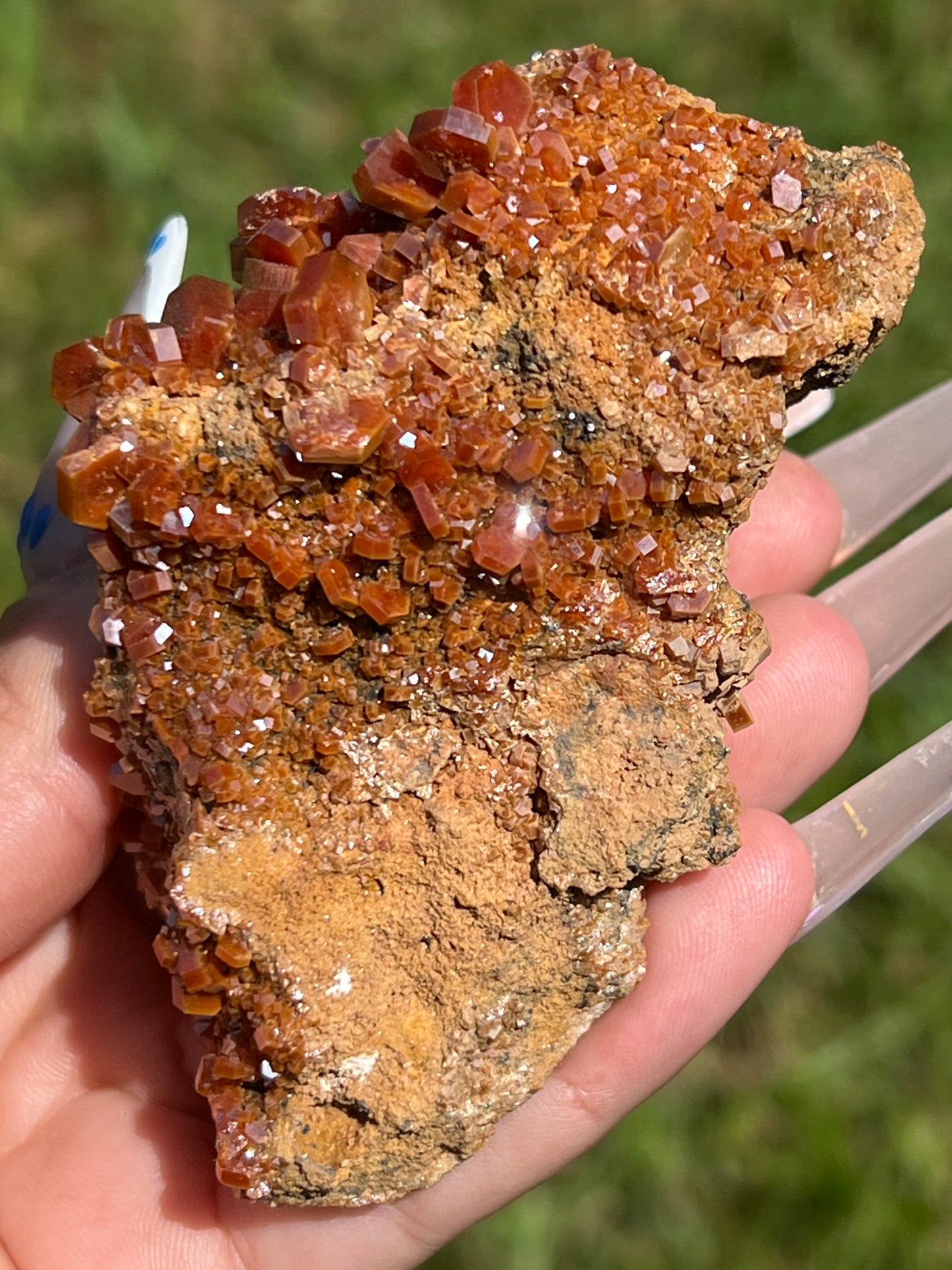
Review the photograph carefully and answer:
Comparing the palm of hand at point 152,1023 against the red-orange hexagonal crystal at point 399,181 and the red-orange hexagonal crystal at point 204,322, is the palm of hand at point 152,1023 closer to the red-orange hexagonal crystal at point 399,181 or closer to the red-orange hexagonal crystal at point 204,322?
the red-orange hexagonal crystal at point 204,322

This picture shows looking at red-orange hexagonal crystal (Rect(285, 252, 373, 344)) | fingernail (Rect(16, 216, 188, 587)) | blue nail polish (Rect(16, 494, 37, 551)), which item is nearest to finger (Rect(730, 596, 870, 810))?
red-orange hexagonal crystal (Rect(285, 252, 373, 344))

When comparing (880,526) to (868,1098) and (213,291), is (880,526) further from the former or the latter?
(213,291)

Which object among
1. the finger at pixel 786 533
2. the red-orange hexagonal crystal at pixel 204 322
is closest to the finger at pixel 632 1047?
the finger at pixel 786 533

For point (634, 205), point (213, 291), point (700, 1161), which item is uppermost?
point (634, 205)

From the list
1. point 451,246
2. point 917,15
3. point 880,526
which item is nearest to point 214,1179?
point 451,246

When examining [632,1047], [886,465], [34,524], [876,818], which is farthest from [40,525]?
[886,465]

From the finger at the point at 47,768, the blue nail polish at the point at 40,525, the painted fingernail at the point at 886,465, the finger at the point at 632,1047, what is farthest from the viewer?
the painted fingernail at the point at 886,465
